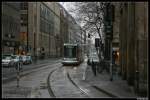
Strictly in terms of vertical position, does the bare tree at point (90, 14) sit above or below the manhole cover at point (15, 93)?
above

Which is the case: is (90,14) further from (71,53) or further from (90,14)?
(71,53)

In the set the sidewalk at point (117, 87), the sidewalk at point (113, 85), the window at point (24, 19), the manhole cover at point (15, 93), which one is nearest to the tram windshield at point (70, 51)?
the sidewalk at point (113, 85)

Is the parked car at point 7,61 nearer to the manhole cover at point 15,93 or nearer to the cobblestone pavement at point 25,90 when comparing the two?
the cobblestone pavement at point 25,90

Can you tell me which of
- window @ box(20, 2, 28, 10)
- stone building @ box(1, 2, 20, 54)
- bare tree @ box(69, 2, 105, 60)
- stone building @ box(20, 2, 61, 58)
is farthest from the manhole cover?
window @ box(20, 2, 28, 10)

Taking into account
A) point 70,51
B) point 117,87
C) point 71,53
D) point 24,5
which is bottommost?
point 117,87

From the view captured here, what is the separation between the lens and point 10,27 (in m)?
81.8

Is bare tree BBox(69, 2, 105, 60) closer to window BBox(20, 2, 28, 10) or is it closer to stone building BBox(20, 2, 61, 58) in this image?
stone building BBox(20, 2, 61, 58)

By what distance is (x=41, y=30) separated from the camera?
4751 inches

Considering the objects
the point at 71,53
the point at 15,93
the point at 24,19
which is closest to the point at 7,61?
the point at 71,53

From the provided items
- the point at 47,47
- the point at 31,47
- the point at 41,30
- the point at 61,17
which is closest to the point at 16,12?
the point at 31,47

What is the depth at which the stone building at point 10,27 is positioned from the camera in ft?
253

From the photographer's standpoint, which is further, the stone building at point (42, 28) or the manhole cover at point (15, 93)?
the stone building at point (42, 28)

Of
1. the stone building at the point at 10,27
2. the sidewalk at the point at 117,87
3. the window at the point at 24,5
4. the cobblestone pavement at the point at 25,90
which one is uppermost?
the window at the point at 24,5

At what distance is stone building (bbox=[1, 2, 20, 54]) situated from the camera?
77.2 metres
